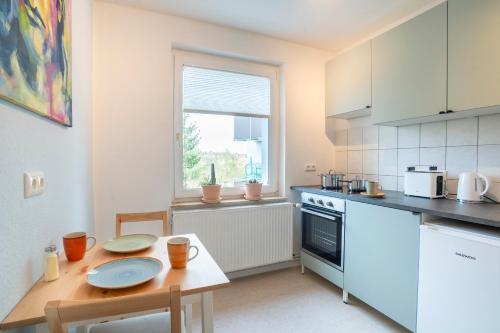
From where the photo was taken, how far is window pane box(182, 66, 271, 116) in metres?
2.46

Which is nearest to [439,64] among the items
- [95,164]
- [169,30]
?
[169,30]

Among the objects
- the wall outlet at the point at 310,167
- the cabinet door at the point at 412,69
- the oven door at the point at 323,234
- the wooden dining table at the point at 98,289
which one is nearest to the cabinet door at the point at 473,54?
the cabinet door at the point at 412,69

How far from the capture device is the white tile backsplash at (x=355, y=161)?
9.05ft

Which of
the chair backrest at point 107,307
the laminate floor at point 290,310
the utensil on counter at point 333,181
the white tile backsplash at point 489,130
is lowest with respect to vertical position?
the laminate floor at point 290,310

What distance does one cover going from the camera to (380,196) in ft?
6.63

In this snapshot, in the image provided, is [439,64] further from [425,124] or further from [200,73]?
[200,73]

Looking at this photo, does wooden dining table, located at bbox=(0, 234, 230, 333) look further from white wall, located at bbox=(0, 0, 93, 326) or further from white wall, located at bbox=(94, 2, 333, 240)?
white wall, located at bbox=(94, 2, 333, 240)

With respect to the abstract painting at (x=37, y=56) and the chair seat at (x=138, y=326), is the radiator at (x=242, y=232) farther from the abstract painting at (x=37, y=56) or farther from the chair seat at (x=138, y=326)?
the abstract painting at (x=37, y=56)

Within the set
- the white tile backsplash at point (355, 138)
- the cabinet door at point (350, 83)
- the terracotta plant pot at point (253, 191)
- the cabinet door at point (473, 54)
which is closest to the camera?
the cabinet door at point (473, 54)

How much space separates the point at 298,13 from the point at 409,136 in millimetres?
1464

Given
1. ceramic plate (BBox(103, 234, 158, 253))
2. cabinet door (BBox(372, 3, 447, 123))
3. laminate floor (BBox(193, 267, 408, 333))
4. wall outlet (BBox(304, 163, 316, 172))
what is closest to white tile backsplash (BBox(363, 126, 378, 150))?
cabinet door (BBox(372, 3, 447, 123))

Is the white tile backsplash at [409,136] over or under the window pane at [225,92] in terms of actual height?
under

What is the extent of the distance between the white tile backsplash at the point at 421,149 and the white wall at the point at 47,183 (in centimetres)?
254

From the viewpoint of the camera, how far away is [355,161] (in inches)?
111
